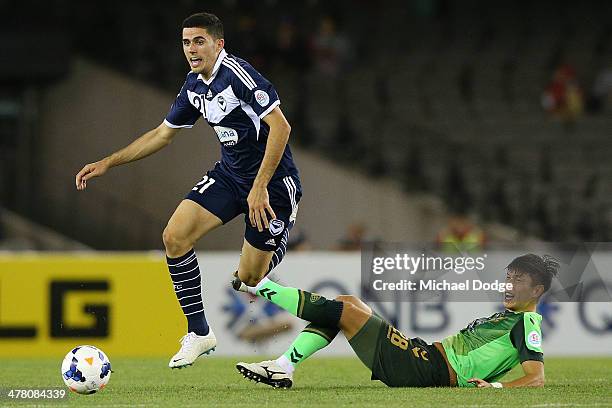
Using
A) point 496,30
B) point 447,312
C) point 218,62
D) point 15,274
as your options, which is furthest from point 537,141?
point 218,62

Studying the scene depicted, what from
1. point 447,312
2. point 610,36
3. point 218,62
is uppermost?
point 610,36

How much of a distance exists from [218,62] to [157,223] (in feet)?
35.9

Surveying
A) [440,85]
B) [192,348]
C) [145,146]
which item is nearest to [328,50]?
[440,85]

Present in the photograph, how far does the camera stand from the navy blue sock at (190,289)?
29.5ft

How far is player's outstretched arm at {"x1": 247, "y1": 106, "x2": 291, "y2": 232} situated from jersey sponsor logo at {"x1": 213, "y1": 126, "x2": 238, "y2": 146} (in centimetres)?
40

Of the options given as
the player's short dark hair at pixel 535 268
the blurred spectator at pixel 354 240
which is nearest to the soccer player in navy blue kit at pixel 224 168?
the player's short dark hair at pixel 535 268

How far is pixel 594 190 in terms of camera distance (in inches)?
738

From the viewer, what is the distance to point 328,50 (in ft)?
67.4

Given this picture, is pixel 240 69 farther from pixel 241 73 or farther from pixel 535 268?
pixel 535 268

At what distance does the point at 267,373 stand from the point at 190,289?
1162 millimetres

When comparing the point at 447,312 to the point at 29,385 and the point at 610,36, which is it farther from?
the point at 610,36

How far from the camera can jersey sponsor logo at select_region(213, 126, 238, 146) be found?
895 centimetres

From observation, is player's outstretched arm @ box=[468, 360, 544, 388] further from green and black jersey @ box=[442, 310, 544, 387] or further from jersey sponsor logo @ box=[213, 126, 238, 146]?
jersey sponsor logo @ box=[213, 126, 238, 146]

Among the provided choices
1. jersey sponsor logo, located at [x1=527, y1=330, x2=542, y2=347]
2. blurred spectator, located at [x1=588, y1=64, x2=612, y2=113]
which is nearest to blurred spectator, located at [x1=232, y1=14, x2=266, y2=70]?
blurred spectator, located at [x1=588, y1=64, x2=612, y2=113]
